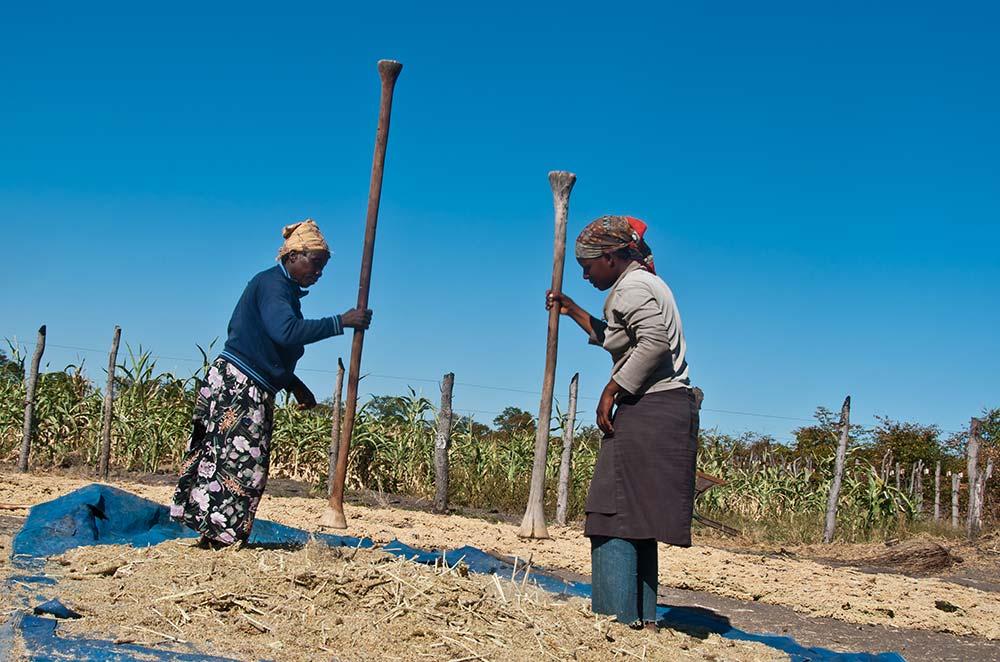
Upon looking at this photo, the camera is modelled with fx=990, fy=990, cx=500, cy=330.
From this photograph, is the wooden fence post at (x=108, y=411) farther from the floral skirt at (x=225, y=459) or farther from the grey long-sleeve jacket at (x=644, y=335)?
the grey long-sleeve jacket at (x=644, y=335)

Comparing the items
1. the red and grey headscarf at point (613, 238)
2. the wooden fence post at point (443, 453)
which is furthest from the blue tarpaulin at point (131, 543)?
the wooden fence post at point (443, 453)

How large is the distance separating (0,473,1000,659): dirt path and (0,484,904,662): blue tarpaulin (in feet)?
1.65

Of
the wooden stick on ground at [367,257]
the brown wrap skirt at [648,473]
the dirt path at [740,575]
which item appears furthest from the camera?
the wooden stick on ground at [367,257]

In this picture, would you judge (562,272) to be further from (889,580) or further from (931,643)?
(931,643)

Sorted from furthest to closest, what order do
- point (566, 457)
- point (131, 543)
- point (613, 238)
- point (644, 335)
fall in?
point (566, 457)
point (131, 543)
point (613, 238)
point (644, 335)

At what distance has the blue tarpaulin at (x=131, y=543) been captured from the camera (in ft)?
9.23

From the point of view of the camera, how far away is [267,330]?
4336 millimetres

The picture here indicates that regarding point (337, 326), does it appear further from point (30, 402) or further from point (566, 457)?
point (30, 402)

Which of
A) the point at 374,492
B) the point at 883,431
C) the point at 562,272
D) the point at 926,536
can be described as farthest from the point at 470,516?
the point at 883,431

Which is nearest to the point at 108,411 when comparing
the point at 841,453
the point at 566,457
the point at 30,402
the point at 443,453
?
the point at 30,402

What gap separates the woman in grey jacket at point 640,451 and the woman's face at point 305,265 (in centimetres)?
149

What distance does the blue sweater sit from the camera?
4.32 metres

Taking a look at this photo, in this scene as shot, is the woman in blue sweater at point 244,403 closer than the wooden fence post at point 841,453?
Yes

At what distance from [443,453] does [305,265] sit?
506cm
